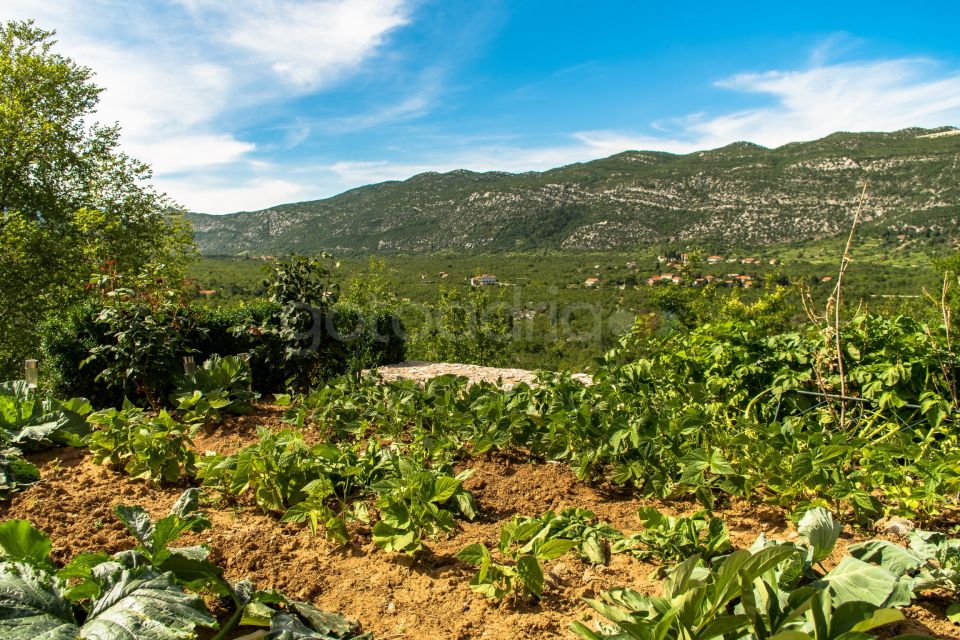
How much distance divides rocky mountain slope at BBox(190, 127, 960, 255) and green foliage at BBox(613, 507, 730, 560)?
51825 millimetres

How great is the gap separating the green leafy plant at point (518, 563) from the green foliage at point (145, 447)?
1.79 m

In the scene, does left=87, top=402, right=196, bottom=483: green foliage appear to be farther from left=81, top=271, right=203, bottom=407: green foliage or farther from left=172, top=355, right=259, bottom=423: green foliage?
left=81, top=271, right=203, bottom=407: green foliage

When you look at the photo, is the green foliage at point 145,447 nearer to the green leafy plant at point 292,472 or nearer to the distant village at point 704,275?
the green leafy plant at point 292,472

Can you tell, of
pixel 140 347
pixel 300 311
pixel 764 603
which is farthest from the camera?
pixel 300 311

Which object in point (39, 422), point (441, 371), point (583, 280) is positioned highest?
point (39, 422)

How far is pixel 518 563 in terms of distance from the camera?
1771 millimetres

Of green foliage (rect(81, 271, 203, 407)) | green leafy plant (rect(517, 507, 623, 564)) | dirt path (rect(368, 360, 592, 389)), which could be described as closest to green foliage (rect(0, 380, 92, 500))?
green foliage (rect(81, 271, 203, 407))

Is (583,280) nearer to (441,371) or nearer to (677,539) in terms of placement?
(441,371)

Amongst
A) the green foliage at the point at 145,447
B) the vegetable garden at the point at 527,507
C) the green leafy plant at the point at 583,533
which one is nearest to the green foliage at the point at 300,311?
the vegetable garden at the point at 527,507

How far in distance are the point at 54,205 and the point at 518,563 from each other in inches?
695

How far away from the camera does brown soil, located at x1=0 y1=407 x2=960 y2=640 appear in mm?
1733

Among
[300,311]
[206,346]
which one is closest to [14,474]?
[300,311]

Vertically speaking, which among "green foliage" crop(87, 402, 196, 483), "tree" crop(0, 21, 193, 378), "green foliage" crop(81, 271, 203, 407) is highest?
"tree" crop(0, 21, 193, 378)

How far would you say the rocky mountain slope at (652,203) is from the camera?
5100 centimetres
